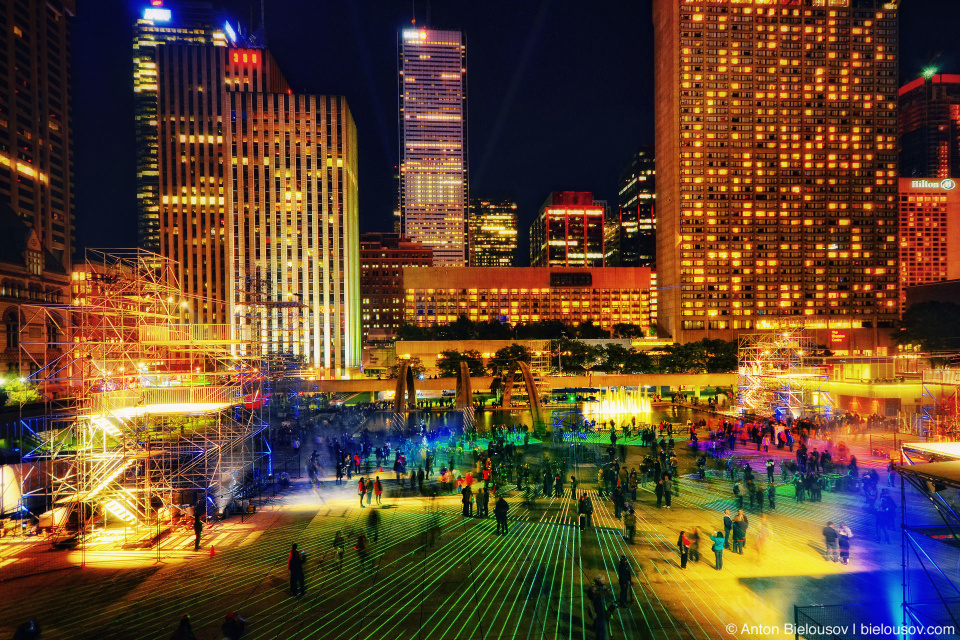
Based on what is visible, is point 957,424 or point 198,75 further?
point 198,75

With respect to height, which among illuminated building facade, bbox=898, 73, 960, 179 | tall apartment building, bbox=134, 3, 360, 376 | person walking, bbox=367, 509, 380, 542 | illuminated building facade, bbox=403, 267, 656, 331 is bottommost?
person walking, bbox=367, 509, 380, 542

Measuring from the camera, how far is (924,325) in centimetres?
7706

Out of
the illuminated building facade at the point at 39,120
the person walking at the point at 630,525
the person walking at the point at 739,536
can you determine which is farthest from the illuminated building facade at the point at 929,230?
the illuminated building facade at the point at 39,120

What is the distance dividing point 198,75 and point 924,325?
125378 mm

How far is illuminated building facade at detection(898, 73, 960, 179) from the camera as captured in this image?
181375 mm

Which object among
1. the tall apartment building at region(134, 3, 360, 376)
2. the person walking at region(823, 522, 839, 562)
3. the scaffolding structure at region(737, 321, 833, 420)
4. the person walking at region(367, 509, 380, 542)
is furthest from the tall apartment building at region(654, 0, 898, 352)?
the person walking at region(367, 509, 380, 542)

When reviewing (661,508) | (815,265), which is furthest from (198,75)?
(815,265)

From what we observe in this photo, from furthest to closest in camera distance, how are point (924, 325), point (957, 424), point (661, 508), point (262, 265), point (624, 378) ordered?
point (262, 265)
point (924, 325)
point (624, 378)
point (957, 424)
point (661, 508)

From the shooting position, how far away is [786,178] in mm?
103500

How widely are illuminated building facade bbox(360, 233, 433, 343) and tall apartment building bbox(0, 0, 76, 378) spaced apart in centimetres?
6912

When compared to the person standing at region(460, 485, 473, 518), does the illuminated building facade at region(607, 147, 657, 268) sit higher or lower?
higher

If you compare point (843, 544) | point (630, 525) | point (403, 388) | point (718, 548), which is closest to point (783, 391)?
point (403, 388)

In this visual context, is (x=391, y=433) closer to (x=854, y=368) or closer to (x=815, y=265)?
(x=854, y=368)

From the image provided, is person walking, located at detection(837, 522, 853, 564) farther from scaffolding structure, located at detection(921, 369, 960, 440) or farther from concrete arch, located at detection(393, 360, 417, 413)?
concrete arch, located at detection(393, 360, 417, 413)
